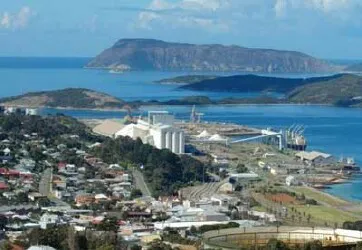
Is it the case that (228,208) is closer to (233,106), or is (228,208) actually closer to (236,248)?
(236,248)

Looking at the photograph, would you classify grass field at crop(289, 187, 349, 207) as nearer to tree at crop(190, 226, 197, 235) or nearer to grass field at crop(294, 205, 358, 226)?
grass field at crop(294, 205, 358, 226)

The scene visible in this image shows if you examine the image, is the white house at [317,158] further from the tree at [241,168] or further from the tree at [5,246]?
the tree at [5,246]

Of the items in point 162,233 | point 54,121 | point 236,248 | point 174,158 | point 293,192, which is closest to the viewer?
point 236,248

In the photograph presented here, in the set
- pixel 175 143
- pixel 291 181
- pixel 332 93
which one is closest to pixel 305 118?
pixel 332 93

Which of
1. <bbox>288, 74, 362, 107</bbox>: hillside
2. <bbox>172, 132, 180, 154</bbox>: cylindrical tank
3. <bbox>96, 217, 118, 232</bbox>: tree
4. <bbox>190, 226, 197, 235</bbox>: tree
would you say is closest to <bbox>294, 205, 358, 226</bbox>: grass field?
<bbox>190, 226, 197, 235</bbox>: tree

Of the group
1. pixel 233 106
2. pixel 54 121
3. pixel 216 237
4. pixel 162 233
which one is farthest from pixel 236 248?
pixel 233 106

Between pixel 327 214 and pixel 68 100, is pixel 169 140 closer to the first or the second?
pixel 327 214
